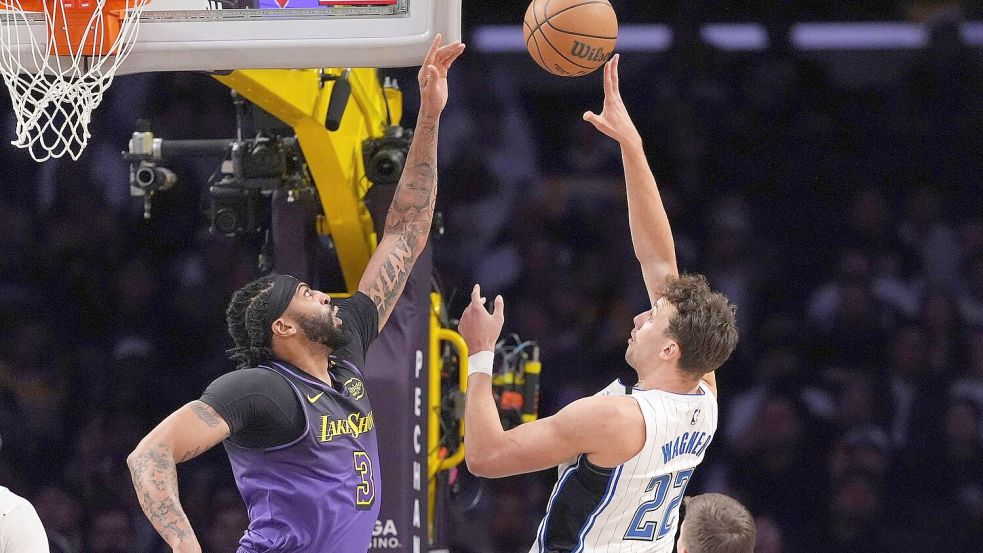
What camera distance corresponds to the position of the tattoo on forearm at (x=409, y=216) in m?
4.36

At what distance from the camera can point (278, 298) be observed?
387 cm

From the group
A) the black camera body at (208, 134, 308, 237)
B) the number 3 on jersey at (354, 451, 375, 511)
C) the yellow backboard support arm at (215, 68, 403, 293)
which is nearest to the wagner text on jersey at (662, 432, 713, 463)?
the number 3 on jersey at (354, 451, 375, 511)

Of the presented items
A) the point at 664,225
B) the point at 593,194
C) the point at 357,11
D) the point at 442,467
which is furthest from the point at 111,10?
the point at 593,194

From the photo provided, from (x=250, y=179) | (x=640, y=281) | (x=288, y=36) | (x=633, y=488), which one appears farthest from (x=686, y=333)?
(x=640, y=281)

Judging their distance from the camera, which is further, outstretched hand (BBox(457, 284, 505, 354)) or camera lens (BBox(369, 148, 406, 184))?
camera lens (BBox(369, 148, 406, 184))

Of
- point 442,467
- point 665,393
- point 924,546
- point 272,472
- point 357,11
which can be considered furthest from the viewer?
point 924,546

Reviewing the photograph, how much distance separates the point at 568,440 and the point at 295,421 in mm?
903

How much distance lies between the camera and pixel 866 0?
848 centimetres

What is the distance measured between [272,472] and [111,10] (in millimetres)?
1582

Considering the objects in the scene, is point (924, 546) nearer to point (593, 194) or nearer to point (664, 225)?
point (593, 194)

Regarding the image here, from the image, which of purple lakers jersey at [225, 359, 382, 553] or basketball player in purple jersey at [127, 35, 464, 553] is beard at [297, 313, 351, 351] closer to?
basketball player in purple jersey at [127, 35, 464, 553]

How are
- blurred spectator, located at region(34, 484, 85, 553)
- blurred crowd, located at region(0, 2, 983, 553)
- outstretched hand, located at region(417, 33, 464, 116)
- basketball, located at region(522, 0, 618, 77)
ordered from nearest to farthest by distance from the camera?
outstretched hand, located at region(417, 33, 464, 116), basketball, located at region(522, 0, 618, 77), blurred spectator, located at region(34, 484, 85, 553), blurred crowd, located at region(0, 2, 983, 553)

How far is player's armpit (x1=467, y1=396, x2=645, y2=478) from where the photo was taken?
3.24m

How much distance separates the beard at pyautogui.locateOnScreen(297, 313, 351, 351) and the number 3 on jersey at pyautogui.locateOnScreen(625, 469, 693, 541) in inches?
45.4
